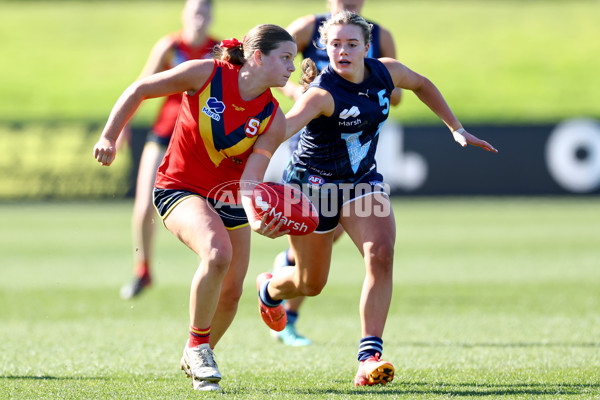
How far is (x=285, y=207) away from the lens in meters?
4.61

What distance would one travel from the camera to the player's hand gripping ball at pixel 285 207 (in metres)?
4.52

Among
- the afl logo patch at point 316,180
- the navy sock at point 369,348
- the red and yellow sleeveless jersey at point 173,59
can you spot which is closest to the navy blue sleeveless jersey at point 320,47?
the red and yellow sleeveless jersey at point 173,59

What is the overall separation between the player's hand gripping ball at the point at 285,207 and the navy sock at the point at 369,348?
70 centimetres

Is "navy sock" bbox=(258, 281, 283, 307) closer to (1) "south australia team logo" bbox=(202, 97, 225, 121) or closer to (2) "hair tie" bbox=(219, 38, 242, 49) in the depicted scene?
(1) "south australia team logo" bbox=(202, 97, 225, 121)

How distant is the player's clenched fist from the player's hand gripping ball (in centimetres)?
73

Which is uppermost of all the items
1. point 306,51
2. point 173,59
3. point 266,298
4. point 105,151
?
point 306,51

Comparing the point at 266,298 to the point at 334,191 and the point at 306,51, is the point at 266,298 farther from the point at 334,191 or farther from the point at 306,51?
the point at 306,51

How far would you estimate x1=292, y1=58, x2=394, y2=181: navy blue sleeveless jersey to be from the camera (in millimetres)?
5121

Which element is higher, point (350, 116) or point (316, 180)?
point (350, 116)

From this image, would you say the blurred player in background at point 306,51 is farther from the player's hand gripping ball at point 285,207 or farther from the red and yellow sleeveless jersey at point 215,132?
the player's hand gripping ball at point 285,207

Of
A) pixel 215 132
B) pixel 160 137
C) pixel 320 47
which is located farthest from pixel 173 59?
pixel 215 132

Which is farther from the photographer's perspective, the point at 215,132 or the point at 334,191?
the point at 334,191

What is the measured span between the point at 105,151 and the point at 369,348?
1.71m

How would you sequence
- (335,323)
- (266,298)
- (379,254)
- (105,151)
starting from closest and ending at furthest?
(105,151) → (379,254) → (266,298) → (335,323)
